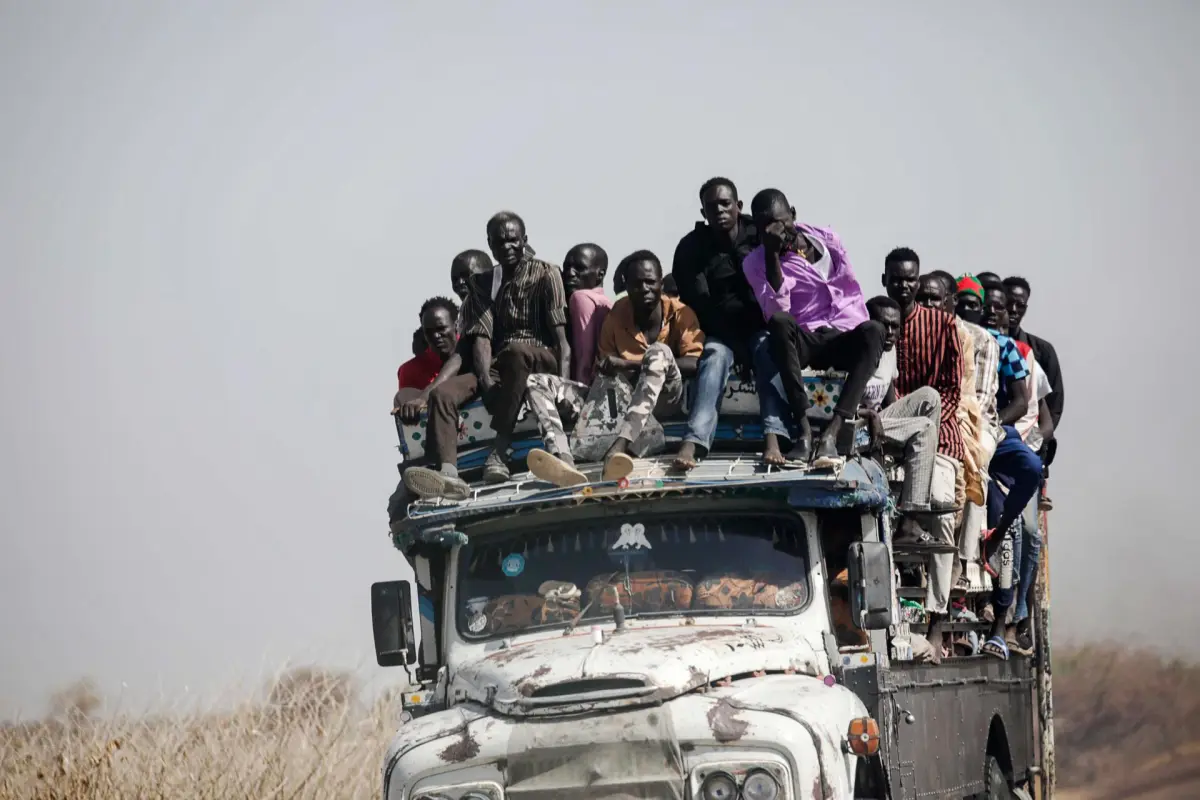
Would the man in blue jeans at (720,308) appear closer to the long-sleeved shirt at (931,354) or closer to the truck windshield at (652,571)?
the truck windshield at (652,571)

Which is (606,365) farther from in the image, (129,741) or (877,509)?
(129,741)

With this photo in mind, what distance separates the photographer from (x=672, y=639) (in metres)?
9.37

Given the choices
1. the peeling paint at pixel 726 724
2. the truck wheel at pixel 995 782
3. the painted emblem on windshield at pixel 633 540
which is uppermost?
the painted emblem on windshield at pixel 633 540

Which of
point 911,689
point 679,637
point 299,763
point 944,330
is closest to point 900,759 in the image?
point 911,689

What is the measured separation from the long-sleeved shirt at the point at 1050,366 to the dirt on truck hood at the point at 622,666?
6476mm

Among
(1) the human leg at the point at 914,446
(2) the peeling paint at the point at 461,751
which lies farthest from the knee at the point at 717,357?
(2) the peeling paint at the point at 461,751

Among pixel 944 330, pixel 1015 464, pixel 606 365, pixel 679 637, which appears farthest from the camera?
pixel 1015 464

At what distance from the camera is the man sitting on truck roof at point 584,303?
11312 millimetres

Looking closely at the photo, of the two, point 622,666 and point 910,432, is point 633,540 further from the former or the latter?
point 910,432

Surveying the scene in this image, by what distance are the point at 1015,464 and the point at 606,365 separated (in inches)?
155

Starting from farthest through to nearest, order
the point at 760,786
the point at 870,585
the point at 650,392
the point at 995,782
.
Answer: the point at 995,782 → the point at 650,392 → the point at 870,585 → the point at 760,786

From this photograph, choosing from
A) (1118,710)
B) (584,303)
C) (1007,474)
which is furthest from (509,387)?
(1118,710)

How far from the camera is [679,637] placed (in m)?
9.41

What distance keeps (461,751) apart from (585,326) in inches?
129
